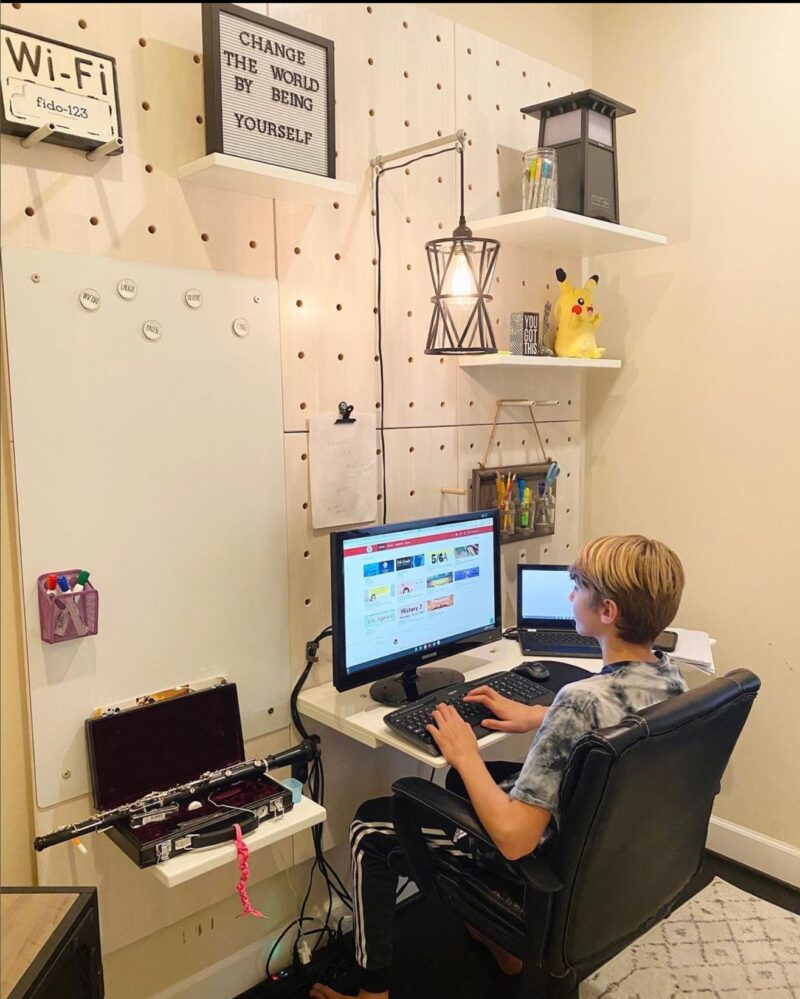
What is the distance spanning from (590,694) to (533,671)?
0.57m

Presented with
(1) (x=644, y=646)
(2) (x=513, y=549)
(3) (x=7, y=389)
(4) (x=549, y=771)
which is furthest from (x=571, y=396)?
(3) (x=7, y=389)

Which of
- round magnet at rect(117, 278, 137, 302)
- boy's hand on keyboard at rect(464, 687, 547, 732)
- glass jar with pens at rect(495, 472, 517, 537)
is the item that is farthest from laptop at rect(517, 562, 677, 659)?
round magnet at rect(117, 278, 137, 302)

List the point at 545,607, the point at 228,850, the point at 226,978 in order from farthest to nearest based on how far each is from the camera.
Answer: the point at 545,607 → the point at 226,978 → the point at 228,850

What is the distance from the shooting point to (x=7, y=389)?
136 centimetres

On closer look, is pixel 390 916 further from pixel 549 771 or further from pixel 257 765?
pixel 549 771

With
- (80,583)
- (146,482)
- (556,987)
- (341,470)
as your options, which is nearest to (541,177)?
(341,470)

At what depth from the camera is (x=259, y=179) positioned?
1.55 meters

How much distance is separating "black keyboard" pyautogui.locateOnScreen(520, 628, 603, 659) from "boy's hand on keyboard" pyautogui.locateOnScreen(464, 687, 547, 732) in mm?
364

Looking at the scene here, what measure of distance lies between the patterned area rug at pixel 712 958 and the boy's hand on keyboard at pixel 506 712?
0.77 meters

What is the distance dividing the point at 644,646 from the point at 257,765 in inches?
31.4

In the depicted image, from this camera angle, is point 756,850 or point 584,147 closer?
point 584,147

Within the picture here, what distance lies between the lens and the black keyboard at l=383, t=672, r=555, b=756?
5.21 feet

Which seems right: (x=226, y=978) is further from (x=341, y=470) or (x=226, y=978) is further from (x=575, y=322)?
(x=575, y=322)

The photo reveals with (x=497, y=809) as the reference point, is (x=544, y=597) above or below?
above
